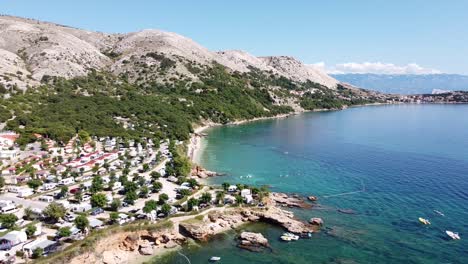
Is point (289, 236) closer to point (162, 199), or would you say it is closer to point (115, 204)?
point (162, 199)

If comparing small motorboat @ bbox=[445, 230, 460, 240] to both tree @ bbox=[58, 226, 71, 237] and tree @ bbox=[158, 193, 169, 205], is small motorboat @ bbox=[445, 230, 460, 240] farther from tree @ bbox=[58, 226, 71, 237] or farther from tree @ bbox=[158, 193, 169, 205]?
tree @ bbox=[58, 226, 71, 237]

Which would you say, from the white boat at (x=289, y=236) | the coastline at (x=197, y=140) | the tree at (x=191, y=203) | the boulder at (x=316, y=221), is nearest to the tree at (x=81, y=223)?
the tree at (x=191, y=203)

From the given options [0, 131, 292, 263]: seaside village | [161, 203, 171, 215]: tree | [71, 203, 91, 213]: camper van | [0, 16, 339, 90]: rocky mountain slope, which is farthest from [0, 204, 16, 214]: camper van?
[0, 16, 339, 90]: rocky mountain slope

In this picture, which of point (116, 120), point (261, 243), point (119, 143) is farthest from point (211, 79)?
point (261, 243)

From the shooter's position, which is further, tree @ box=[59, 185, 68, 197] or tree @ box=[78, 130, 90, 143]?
tree @ box=[78, 130, 90, 143]

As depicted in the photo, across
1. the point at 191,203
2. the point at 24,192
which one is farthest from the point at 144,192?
the point at 24,192

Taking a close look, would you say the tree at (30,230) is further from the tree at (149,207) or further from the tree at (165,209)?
the tree at (165,209)

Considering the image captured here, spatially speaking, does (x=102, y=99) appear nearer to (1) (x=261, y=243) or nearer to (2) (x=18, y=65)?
(2) (x=18, y=65)
